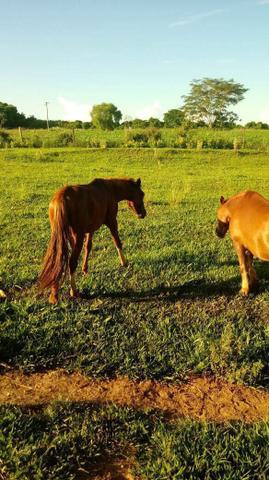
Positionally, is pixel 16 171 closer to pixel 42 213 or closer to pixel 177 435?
pixel 42 213

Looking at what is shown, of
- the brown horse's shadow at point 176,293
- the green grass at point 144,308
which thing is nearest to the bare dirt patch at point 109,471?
the green grass at point 144,308

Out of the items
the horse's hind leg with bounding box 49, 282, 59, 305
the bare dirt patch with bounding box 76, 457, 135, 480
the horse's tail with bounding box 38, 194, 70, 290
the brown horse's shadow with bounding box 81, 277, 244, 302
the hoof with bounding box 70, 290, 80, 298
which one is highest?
the horse's tail with bounding box 38, 194, 70, 290

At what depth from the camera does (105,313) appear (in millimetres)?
5000

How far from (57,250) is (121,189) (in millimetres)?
2236

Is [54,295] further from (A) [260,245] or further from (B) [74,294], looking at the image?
(A) [260,245]

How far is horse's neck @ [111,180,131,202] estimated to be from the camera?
6.90m

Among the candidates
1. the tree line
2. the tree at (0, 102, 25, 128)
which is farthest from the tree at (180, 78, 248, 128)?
the tree at (0, 102, 25, 128)

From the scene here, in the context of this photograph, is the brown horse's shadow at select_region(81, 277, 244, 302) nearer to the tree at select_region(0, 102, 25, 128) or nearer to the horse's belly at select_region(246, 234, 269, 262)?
the horse's belly at select_region(246, 234, 269, 262)

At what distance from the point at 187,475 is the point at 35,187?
41.3 ft

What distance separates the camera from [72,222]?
5.40 metres

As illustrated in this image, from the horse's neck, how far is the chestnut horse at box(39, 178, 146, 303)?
0.45ft

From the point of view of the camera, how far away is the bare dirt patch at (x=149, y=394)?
3475mm

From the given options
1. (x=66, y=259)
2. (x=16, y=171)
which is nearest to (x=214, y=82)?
(x=16, y=171)

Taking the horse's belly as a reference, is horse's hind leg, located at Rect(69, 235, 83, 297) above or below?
below
